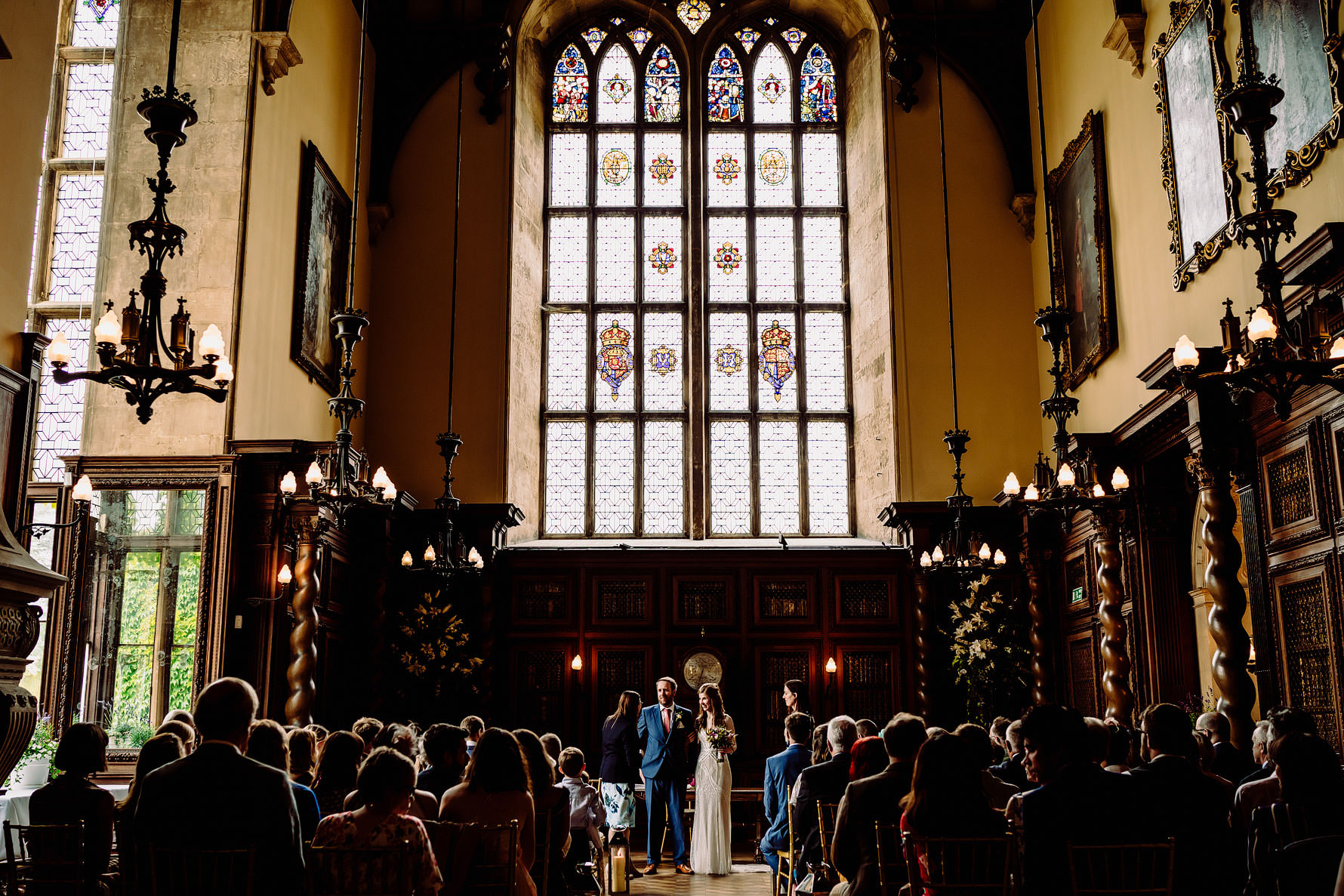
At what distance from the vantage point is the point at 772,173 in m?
15.1

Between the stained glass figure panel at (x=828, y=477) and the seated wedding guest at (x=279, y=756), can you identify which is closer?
the seated wedding guest at (x=279, y=756)

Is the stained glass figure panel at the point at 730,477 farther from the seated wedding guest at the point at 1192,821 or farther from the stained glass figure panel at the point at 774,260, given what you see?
the seated wedding guest at the point at 1192,821

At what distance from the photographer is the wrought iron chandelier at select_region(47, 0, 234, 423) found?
4945 millimetres

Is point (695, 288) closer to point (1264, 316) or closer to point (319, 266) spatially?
point (319, 266)

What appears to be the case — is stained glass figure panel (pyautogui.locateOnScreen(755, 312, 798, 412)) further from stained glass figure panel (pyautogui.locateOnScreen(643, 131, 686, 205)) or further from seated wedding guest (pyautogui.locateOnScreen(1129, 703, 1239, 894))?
seated wedding guest (pyautogui.locateOnScreen(1129, 703, 1239, 894))

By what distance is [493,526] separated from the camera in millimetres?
12852

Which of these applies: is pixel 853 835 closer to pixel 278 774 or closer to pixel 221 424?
pixel 278 774

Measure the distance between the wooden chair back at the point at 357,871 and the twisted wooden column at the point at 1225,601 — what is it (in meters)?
5.82

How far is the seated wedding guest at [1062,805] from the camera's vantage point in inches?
132

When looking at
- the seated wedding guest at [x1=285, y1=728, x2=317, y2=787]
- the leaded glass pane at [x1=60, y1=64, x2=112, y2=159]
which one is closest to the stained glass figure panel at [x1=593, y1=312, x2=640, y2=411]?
the leaded glass pane at [x1=60, y1=64, x2=112, y2=159]

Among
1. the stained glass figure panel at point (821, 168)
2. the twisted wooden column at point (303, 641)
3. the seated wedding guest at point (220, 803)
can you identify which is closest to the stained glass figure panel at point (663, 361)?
the stained glass figure panel at point (821, 168)

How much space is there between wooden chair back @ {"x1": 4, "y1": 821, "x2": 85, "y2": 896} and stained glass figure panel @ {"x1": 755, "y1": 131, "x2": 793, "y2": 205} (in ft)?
39.2

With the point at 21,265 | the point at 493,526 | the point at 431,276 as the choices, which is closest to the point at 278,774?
the point at 21,265

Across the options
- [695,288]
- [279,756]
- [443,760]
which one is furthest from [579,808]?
[695,288]
